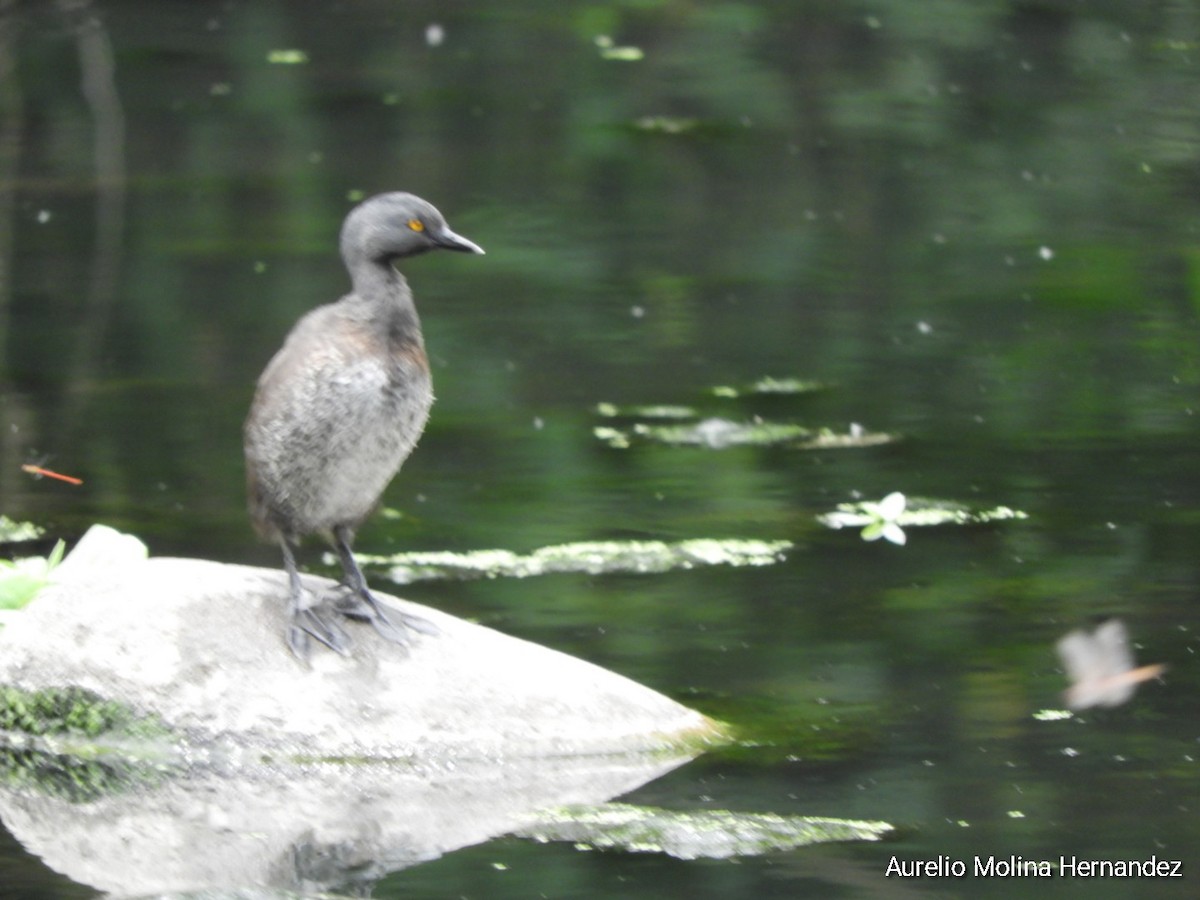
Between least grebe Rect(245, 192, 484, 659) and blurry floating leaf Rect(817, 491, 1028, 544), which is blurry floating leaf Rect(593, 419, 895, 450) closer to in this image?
blurry floating leaf Rect(817, 491, 1028, 544)

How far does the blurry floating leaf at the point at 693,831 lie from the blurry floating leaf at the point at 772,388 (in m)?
4.79

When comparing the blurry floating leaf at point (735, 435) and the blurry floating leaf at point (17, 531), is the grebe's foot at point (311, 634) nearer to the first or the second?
the blurry floating leaf at point (17, 531)

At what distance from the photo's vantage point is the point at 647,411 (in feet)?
33.1


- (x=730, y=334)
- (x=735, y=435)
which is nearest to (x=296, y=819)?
(x=735, y=435)

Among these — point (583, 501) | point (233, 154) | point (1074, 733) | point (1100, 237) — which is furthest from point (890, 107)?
point (1074, 733)

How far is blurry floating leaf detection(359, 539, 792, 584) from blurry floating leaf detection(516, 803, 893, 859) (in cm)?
228

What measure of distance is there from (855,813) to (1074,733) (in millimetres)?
927

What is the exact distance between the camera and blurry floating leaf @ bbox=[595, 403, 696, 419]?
10000 millimetres

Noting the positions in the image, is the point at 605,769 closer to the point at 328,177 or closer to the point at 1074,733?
the point at 1074,733

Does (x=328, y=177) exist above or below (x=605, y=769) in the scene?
above

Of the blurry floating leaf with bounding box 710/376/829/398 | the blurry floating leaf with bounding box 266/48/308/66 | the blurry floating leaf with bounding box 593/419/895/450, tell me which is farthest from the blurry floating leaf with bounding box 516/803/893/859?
the blurry floating leaf with bounding box 266/48/308/66

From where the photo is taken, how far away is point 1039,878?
5250 millimetres

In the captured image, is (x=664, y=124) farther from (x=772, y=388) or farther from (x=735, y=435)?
(x=735, y=435)

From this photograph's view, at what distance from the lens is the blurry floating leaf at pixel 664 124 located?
15938mm
